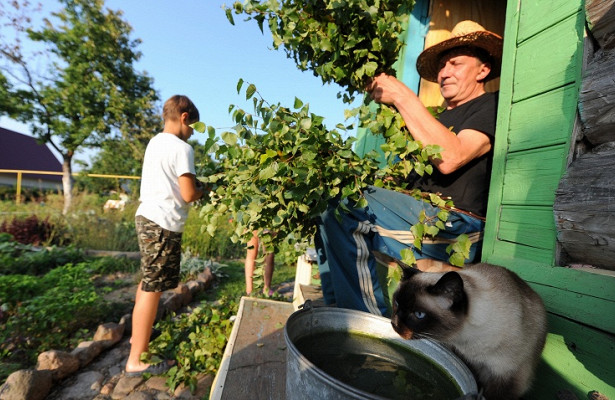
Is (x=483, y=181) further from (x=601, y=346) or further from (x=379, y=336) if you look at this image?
(x=379, y=336)

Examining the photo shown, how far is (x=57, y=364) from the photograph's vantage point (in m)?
2.56

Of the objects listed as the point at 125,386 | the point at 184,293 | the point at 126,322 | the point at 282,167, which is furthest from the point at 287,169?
the point at 184,293

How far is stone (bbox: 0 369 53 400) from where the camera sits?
2.09 m

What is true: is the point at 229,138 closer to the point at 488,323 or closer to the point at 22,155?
the point at 488,323

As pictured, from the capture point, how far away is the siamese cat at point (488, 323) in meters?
1.29

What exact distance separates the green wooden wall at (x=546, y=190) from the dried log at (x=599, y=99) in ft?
0.25

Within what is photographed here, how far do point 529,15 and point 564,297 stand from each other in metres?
1.40

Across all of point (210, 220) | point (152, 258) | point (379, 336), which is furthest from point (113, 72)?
point (379, 336)

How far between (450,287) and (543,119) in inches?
36.3

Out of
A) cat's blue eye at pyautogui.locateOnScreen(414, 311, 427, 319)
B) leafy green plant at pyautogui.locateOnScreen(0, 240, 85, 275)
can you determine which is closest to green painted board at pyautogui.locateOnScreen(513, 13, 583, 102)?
cat's blue eye at pyautogui.locateOnScreen(414, 311, 427, 319)

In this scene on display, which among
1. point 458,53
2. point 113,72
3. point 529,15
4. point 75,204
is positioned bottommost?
point 75,204

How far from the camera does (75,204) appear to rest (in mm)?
8594

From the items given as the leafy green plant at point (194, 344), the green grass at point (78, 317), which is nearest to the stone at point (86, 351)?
the green grass at point (78, 317)

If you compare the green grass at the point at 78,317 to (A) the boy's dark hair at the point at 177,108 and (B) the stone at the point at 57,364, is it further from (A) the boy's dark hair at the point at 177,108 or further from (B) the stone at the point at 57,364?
(A) the boy's dark hair at the point at 177,108
